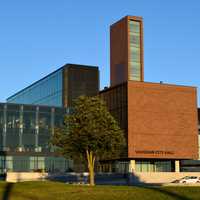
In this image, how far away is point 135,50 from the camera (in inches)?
5630

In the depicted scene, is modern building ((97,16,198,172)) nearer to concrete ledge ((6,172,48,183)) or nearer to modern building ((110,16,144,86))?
concrete ledge ((6,172,48,183))

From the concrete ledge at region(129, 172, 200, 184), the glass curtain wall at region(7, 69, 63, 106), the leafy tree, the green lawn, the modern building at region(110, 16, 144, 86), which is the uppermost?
the modern building at region(110, 16, 144, 86)

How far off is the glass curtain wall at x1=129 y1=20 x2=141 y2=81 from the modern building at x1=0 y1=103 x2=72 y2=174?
151 ft

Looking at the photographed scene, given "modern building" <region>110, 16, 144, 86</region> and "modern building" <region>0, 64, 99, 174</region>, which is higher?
"modern building" <region>110, 16, 144, 86</region>

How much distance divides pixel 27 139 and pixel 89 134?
4903 centimetres

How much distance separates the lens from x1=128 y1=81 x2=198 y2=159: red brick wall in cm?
9100

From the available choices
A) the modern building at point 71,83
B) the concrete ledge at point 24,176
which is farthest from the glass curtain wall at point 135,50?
the concrete ledge at point 24,176

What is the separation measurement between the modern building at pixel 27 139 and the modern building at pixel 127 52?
45.4 metres

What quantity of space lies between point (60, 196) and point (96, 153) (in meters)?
22.8

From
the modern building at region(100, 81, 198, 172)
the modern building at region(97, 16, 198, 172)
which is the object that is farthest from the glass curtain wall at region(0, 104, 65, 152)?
the modern building at region(100, 81, 198, 172)

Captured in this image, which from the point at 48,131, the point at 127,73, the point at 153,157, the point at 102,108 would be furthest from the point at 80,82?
the point at 102,108

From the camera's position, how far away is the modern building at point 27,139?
95.4 m

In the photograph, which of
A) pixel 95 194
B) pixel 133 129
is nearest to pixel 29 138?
pixel 133 129

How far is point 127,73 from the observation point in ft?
458
